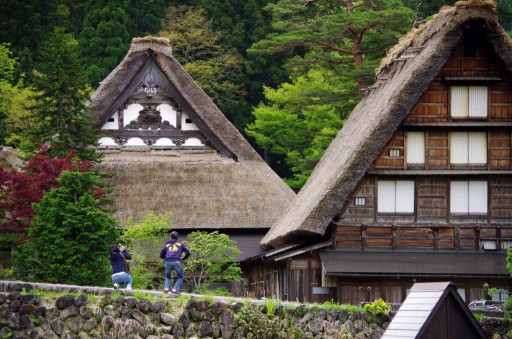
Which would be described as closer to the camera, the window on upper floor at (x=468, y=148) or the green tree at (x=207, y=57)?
the window on upper floor at (x=468, y=148)

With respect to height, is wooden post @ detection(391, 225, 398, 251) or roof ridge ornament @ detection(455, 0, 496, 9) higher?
roof ridge ornament @ detection(455, 0, 496, 9)

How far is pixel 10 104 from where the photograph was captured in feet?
192

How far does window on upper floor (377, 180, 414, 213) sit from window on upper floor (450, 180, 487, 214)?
45.6 inches

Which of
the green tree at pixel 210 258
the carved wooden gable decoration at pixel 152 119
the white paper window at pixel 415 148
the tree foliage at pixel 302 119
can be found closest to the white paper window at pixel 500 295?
the white paper window at pixel 415 148

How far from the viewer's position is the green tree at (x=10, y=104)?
57.7m

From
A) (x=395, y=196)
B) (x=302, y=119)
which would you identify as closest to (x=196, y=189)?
(x=395, y=196)

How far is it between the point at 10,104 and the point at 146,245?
68.3 feet

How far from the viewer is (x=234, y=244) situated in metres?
40.3

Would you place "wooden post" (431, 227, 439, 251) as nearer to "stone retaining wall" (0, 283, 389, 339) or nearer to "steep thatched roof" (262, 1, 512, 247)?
"steep thatched roof" (262, 1, 512, 247)

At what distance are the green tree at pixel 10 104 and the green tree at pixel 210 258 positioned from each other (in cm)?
1912

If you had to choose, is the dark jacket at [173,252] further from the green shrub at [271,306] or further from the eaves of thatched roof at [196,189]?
the eaves of thatched roof at [196,189]

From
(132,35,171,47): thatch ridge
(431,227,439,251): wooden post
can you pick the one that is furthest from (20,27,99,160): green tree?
(431,227,439,251): wooden post

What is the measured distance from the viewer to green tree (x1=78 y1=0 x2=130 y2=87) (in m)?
62.4

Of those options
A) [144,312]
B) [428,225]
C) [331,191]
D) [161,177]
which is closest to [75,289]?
[144,312]
